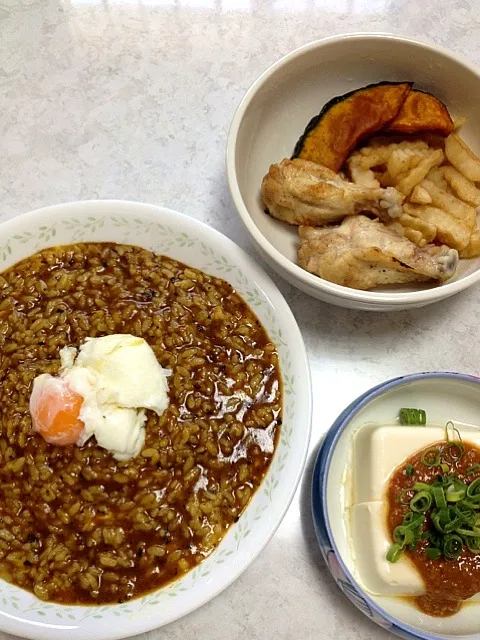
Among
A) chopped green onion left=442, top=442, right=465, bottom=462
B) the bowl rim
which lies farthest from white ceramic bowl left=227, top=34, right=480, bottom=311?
chopped green onion left=442, top=442, right=465, bottom=462

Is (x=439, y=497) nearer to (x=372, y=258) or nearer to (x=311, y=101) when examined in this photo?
(x=372, y=258)

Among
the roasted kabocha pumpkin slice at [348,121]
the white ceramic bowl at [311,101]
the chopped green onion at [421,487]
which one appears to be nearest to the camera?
the chopped green onion at [421,487]

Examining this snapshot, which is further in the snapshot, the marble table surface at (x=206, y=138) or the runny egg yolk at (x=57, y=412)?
the marble table surface at (x=206, y=138)

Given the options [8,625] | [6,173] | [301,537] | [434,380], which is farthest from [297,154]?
[8,625]

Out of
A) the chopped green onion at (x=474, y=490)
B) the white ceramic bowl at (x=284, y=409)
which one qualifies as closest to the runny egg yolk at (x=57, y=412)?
the white ceramic bowl at (x=284, y=409)

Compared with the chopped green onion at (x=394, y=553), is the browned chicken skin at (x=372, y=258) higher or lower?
higher

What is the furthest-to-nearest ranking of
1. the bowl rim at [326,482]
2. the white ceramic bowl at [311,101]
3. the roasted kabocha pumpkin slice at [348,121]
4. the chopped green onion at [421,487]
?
the roasted kabocha pumpkin slice at [348,121] → the white ceramic bowl at [311,101] → the chopped green onion at [421,487] → the bowl rim at [326,482]

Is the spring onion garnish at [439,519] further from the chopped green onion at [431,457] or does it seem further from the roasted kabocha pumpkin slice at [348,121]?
the roasted kabocha pumpkin slice at [348,121]

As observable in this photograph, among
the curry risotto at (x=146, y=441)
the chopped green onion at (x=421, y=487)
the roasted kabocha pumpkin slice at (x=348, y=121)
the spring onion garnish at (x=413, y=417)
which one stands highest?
the roasted kabocha pumpkin slice at (x=348, y=121)

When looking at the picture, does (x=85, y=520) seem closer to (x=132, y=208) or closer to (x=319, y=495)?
(x=319, y=495)
